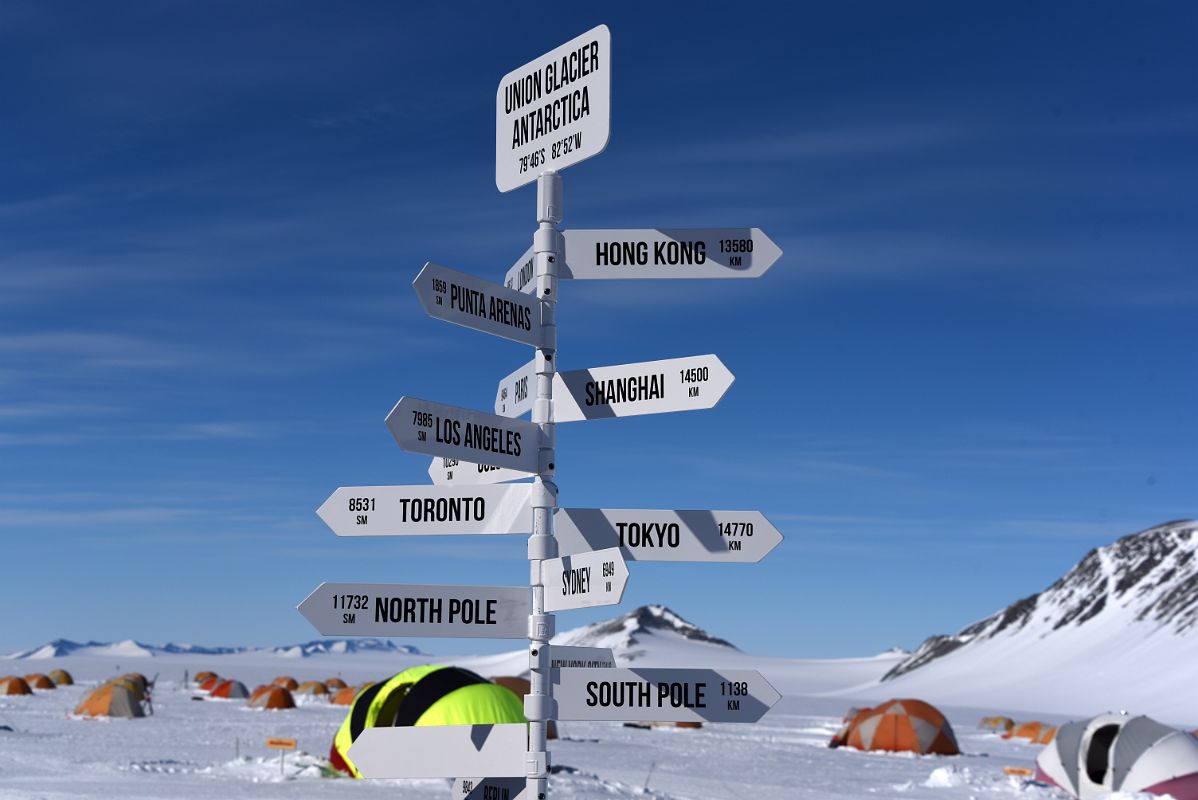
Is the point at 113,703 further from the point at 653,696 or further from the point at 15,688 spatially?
the point at 653,696

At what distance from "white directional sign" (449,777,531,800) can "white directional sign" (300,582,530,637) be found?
2.63ft

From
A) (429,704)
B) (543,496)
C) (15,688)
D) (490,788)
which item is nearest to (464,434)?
(543,496)

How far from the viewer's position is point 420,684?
23125 mm

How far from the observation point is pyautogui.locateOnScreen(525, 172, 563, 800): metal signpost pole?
6754 millimetres

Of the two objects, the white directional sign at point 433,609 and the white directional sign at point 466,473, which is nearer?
the white directional sign at point 433,609

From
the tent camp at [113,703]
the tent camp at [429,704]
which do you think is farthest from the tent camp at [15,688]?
the tent camp at [429,704]

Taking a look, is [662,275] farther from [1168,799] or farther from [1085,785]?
[1085,785]

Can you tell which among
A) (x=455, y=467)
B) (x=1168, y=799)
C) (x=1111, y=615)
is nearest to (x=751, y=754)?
(x=1168, y=799)

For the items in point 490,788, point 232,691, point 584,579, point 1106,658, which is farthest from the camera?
point 1106,658

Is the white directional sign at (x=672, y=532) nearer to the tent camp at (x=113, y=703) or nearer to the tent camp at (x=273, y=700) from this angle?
the tent camp at (x=113, y=703)

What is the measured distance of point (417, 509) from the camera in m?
7.09

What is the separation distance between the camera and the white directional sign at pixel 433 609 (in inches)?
265

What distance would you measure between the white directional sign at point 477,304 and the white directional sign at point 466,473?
30.8 inches

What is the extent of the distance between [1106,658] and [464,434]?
17645 cm
